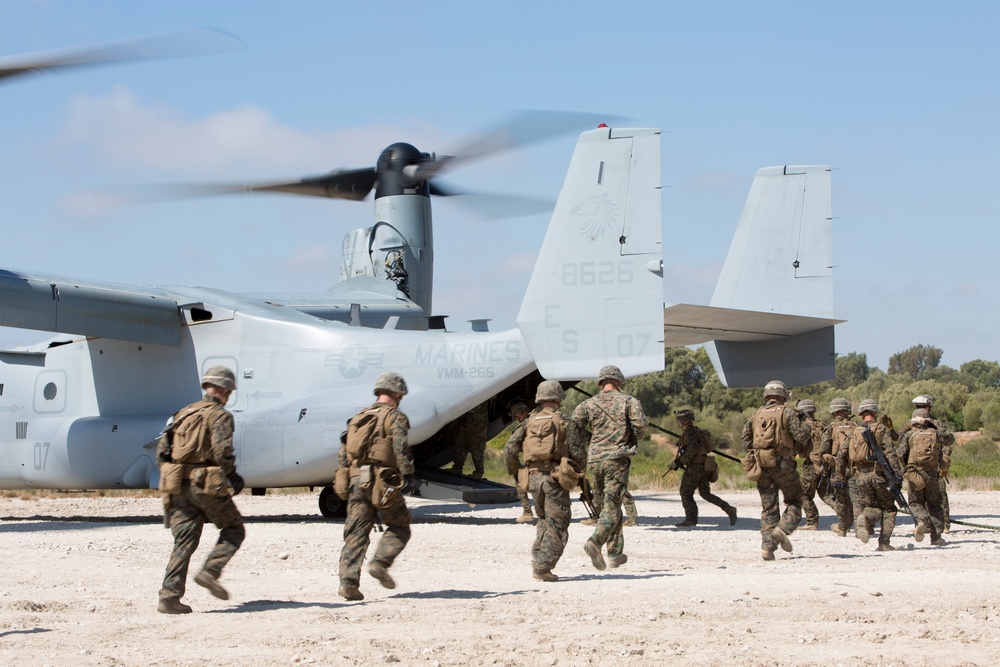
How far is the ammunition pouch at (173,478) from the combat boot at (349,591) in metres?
1.27

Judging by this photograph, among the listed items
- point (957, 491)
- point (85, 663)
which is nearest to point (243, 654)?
point (85, 663)

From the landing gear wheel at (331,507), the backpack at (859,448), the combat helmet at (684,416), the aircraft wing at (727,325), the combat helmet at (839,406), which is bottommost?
the landing gear wheel at (331,507)

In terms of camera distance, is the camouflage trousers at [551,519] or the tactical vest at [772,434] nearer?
the camouflage trousers at [551,519]

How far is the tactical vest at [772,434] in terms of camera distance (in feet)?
34.5

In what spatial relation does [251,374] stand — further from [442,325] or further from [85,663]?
[85,663]

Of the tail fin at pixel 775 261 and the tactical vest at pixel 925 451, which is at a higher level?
the tail fin at pixel 775 261

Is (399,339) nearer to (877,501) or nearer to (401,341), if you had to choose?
(401,341)

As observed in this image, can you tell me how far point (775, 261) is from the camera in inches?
677

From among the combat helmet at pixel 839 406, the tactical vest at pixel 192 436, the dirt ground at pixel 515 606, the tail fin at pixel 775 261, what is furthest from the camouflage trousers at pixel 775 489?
the tail fin at pixel 775 261

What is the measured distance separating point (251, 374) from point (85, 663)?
10.2 metres

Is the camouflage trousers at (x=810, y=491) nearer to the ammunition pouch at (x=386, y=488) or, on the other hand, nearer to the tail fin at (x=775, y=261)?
the tail fin at (x=775, y=261)

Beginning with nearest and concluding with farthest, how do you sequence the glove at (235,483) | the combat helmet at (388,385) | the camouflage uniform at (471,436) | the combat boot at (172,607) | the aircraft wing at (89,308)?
the combat boot at (172,607) < the glove at (235,483) < the combat helmet at (388,385) < the aircraft wing at (89,308) < the camouflage uniform at (471,436)

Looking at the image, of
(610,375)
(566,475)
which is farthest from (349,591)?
(610,375)

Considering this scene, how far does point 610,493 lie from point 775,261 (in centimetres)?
870
